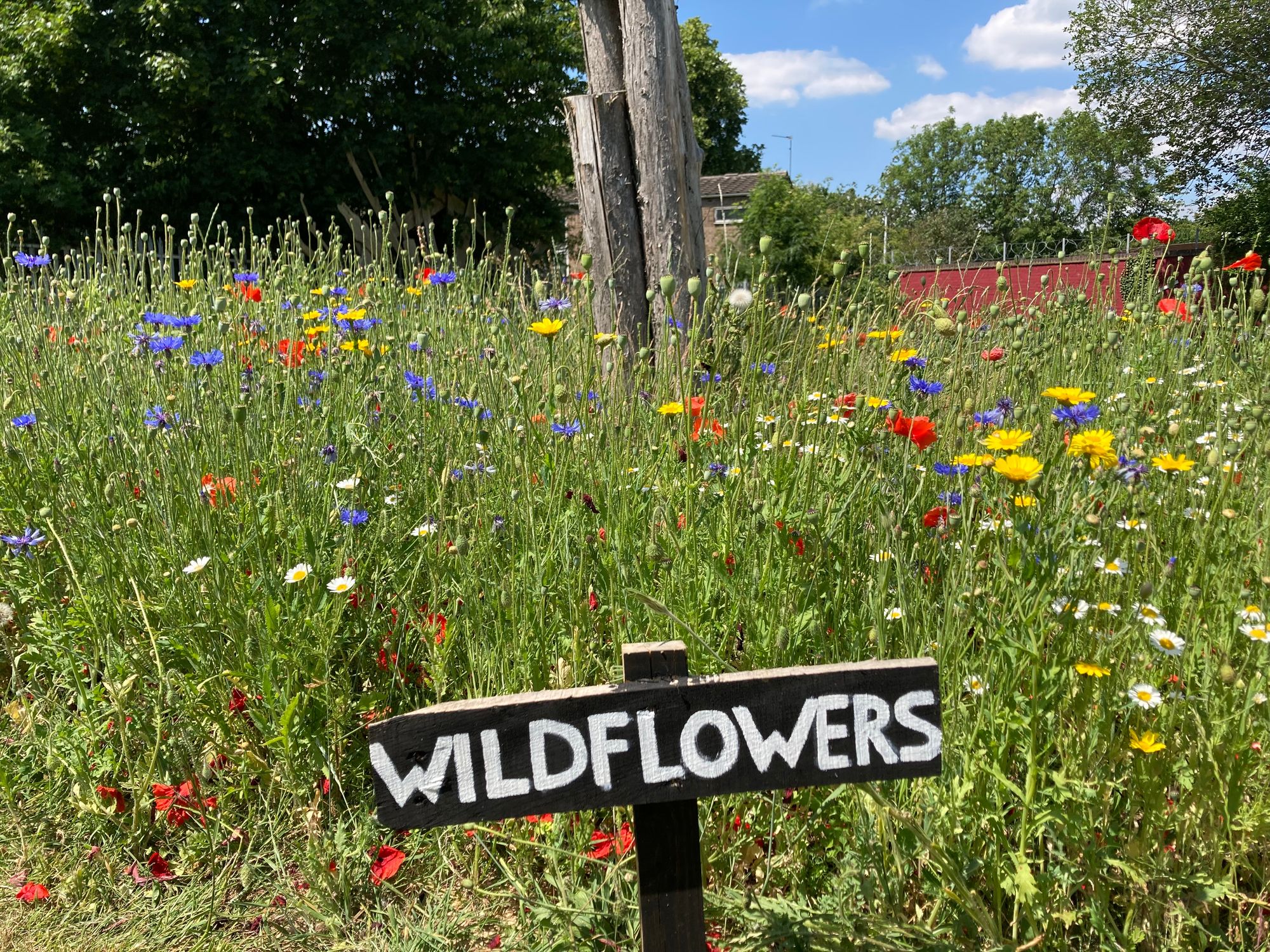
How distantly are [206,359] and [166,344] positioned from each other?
10 cm

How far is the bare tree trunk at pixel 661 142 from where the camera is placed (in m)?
3.29

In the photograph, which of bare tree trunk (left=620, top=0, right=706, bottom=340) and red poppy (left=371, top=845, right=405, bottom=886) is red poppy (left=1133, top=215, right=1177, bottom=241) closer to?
bare tree trunk (left=620, top=0, right=706, bottom=340)

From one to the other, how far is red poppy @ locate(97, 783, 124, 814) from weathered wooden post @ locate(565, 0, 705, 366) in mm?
2088

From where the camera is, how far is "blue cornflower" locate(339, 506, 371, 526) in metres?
1.84

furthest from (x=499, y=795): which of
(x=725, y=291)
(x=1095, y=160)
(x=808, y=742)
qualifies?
(x=1095, y=160)

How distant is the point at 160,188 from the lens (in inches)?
637

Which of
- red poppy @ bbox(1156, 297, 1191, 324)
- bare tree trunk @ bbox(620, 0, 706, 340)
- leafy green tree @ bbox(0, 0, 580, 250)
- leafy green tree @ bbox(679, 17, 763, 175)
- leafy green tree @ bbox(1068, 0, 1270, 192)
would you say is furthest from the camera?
leafy green tree @ bbox(679, 17, 763, 175)

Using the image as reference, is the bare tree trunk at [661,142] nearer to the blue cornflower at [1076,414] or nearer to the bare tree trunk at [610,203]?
the bare tree trunk at [610,203]

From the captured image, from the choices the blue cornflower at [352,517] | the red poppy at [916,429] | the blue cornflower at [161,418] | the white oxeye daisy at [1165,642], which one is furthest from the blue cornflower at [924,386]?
the blue cornflower at [161,418]

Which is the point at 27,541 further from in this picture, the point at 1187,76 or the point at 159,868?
the point at 1187,76

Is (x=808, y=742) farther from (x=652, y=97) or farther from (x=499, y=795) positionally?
(x=652, y=97)

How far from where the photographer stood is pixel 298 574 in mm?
1793

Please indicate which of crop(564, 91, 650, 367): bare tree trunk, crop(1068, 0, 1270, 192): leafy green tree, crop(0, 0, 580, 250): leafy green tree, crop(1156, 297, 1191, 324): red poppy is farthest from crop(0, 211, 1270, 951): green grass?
crop(1068, 0, 1270, 192): leafy green tree

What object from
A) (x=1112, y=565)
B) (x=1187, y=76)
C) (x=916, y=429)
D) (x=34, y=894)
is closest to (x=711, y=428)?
(x=916, y=429)
